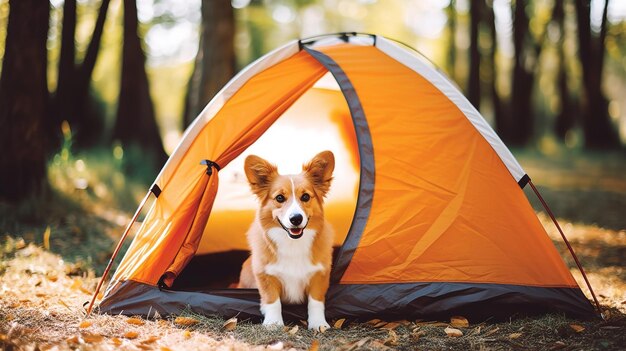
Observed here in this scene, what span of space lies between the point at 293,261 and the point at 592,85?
470 inches

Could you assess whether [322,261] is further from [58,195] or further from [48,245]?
[58,195]

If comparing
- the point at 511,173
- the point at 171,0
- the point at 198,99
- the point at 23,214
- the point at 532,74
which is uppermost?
the point at 171,0

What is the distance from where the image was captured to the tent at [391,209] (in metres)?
3.58

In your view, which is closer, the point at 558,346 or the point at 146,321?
the point at 558,346

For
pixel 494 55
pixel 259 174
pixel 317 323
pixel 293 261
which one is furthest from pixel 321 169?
pixel 494 55

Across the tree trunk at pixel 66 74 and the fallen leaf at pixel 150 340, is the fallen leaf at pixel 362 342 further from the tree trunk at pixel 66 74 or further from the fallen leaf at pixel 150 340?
the tree trunk at pixel 66 74

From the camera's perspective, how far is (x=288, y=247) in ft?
11.5

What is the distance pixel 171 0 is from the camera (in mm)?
14664

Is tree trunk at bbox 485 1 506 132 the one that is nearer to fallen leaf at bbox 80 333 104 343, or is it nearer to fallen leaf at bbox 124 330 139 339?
fallen leaf at bbox 124 330 139 339

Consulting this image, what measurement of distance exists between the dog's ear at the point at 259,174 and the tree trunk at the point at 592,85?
1156cm

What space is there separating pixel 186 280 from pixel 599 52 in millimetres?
12602

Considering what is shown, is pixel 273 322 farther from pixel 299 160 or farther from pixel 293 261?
pixel 299 160

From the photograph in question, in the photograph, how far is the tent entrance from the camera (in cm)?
503

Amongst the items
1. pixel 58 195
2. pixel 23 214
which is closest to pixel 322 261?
pixel 23 214
